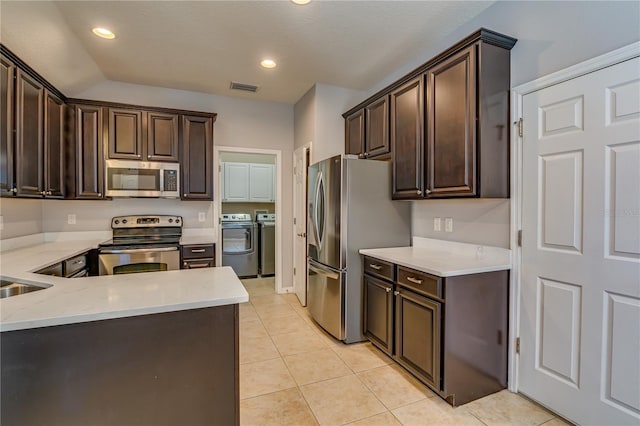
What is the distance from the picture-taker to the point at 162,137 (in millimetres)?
3617

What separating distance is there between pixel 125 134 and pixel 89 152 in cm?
40

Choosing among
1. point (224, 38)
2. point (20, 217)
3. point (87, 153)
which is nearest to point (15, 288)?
point (20, 217)

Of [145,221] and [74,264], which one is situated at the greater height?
[145,221]

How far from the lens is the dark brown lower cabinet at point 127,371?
3.74 ft

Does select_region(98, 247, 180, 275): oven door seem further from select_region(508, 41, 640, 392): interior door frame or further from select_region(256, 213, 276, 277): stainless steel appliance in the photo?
select_region(508, 41, 640, 392): interior door frame

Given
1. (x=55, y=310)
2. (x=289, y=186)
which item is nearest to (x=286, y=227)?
(x=289, y=186)

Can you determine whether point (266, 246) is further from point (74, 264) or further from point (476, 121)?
point (476, 121)

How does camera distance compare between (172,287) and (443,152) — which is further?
(443,152)

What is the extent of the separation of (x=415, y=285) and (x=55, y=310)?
198 centimetres

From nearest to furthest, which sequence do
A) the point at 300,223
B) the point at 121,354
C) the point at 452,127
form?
the point at 121,354 → the point at 452,127 → the point at 300,223

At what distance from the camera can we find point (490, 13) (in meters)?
2.29

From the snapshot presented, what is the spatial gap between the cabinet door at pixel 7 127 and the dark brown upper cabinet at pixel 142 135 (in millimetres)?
1075

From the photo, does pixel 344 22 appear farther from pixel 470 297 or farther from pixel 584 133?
pixel 470 297

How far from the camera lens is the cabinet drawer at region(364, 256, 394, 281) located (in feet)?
8.24
